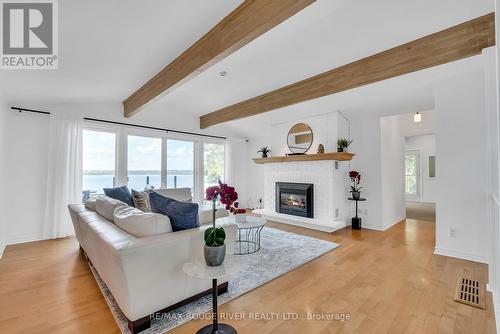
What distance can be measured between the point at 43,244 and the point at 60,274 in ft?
4.99

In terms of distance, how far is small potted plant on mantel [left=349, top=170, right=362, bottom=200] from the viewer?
472 cm

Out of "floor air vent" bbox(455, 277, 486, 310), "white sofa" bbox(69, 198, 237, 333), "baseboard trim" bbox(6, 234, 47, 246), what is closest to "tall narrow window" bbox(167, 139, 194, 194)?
"baseboard trim" bbox(6, 234, 47, 246)

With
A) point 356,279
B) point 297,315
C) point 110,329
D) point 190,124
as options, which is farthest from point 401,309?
point 190,124

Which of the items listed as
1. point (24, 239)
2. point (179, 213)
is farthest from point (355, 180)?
point (24, 239)

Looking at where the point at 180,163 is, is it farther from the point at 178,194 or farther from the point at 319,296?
the point at 319,296

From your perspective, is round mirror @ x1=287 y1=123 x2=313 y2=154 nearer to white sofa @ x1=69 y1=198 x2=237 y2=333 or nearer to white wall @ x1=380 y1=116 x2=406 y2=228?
white wall @ x1=380 y1=116 x2=406 y2=228

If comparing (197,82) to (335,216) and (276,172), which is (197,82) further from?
(335,216)

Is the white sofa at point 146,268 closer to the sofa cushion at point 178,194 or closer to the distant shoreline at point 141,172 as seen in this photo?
the sofa cushion at point 178,194

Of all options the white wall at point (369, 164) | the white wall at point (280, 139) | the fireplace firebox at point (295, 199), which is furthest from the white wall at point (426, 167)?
the fireplace firebox at point (295, 199)

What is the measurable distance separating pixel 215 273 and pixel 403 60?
3093 millimetres

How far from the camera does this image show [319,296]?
88.4 inches

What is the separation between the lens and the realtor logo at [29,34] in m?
1.77

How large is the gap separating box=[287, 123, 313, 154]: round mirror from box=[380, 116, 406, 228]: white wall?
58.2 inches

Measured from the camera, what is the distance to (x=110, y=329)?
177cm
